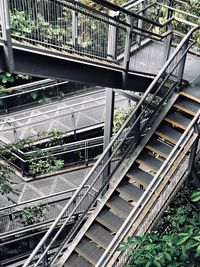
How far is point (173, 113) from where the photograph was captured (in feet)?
22.5

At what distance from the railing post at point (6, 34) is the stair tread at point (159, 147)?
9.20 feet

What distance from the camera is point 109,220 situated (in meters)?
6.54

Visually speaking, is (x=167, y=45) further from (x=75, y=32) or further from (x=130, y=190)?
(x=130, y=190)

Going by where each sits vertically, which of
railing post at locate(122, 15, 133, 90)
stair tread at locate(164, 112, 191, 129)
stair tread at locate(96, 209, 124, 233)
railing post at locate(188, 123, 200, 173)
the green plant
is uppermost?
railing post at locate(122, 15, 133, 90)

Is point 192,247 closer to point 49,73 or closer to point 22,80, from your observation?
point 49,73

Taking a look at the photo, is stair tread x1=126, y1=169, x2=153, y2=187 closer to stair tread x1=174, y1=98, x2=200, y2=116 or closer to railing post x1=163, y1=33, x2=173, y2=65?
stair tread x1=174, y1=98, x2=200, y2=116

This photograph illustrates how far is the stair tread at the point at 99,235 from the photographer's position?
251 inches

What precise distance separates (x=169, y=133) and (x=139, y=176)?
82cm

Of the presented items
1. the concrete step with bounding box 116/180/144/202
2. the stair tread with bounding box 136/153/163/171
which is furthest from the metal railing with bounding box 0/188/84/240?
the stair tread with bounding box 136/153/163/171

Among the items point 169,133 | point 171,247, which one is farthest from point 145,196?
point 169,133

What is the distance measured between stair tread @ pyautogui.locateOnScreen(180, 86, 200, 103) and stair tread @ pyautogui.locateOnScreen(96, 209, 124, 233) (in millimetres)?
2213

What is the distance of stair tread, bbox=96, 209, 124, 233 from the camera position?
642 cm

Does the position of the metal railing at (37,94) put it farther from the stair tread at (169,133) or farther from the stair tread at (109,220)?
the stair tread at (109,220)

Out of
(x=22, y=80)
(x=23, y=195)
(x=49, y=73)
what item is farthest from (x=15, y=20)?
(x=22, y=80)
